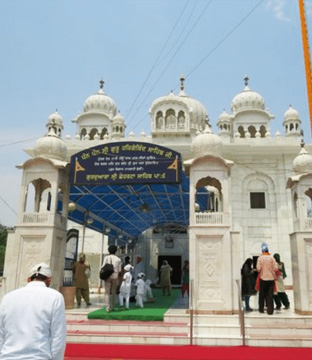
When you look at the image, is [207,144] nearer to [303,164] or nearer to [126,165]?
[126,165]

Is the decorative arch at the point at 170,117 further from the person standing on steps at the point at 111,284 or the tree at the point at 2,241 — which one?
the tree at the point at 2,241

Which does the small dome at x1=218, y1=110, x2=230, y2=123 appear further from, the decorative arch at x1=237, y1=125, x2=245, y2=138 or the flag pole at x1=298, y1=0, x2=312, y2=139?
the flag pole at x1=298, y1=0, x2=312, y2=139

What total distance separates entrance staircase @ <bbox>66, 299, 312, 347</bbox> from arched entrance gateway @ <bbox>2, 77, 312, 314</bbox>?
705 mm

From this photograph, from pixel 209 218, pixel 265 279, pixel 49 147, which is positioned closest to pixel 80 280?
pixel 49 147

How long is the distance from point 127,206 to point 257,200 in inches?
286

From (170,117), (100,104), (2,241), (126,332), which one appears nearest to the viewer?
(126,332)

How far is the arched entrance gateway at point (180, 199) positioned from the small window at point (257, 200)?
5 cm

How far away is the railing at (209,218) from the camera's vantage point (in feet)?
29.8

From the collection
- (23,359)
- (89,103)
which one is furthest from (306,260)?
(89,103)

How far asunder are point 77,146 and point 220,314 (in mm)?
13802

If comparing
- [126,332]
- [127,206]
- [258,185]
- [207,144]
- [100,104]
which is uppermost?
[100,104]

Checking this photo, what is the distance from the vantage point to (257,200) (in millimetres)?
18266

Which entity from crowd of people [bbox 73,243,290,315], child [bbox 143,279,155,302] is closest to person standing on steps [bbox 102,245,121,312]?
crowd of people [bbox 73,243,290,315]

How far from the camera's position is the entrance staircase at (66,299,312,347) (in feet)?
20.9
